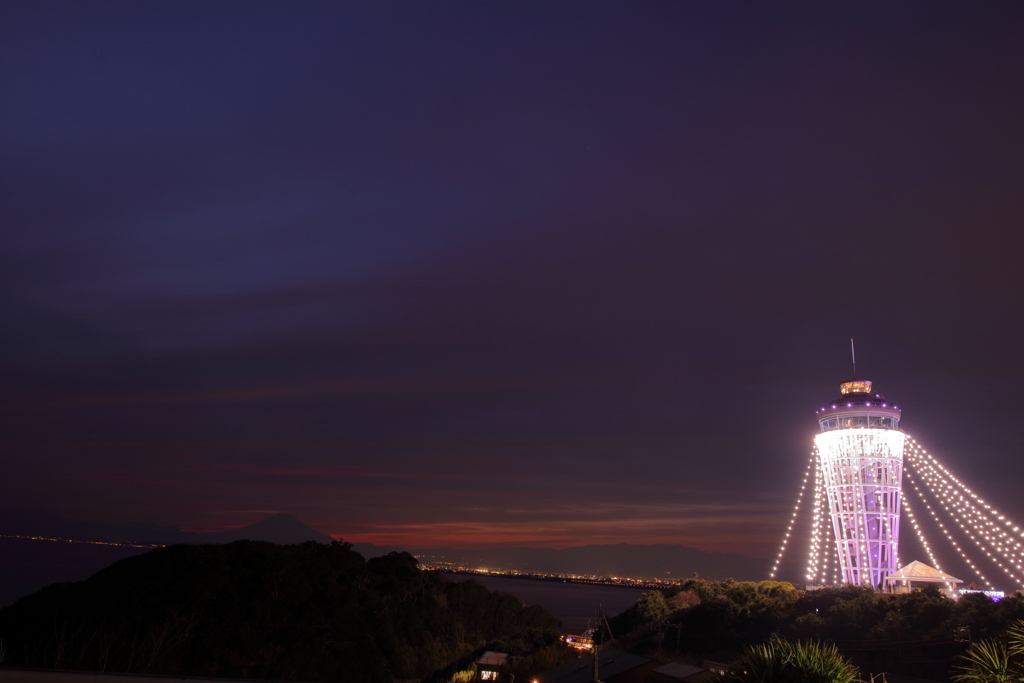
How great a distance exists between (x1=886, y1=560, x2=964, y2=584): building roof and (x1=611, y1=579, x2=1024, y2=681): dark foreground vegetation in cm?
367

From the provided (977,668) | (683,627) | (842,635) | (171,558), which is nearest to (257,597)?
(171,558)

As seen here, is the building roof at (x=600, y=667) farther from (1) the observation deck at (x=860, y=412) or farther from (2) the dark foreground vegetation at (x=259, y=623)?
(1) the observation deck at (x=860, y=412)

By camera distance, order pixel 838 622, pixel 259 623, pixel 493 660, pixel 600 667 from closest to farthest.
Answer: pixel 600 667 → pixel 493 660 → pixel 259 623 → pixel 838 622

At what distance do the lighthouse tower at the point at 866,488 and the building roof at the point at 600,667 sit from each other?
2628 cm

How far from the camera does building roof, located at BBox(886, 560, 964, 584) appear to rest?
42.2 m

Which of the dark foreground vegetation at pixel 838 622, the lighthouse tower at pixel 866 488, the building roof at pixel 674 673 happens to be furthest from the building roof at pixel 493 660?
the lighthouse tower at pixel 866 488

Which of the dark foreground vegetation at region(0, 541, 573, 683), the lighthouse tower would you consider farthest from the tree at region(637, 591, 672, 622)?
the lighthouse tower

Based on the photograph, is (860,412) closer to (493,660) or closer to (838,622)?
(838,622)

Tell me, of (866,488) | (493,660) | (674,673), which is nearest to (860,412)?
(866,488)

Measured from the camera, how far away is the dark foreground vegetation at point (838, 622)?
3119 centimetres

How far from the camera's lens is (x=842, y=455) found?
45.1 metres

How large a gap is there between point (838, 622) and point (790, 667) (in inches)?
1226

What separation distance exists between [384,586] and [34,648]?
58.0 feet

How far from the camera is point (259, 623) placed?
3231cm
